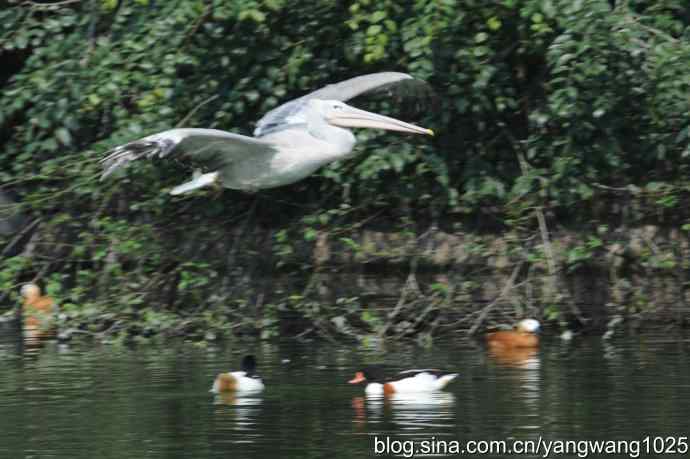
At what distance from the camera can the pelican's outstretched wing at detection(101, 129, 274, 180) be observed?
29.0ft

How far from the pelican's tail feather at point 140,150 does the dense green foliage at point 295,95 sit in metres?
1.86

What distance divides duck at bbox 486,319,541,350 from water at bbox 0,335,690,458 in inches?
7.4

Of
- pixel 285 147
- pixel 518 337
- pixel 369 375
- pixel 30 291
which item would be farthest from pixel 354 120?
pixel 30 291

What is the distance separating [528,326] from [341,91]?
213 centimetres

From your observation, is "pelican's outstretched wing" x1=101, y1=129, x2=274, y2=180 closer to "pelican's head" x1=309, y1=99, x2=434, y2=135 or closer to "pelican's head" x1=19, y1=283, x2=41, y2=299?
"pelican's head" x1=309, y1=99, x2=434, y2=135

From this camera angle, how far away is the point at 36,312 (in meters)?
11.4

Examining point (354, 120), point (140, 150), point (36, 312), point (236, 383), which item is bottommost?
point (36, 312)

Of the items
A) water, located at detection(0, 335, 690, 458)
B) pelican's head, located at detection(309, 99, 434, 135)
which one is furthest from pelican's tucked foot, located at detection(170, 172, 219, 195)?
water, located at detection(0, 335, 690, 458)

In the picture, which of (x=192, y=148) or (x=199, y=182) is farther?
(x=199, y=182)

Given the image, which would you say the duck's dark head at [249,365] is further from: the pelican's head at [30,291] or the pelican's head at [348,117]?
the pelican's head at [30,291]

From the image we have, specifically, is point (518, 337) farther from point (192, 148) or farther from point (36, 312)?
point (36, 312)

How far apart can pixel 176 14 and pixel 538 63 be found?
9.64 ft

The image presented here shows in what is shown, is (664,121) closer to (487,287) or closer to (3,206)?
(487,287)

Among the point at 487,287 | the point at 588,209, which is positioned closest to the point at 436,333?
the point at 487,287
